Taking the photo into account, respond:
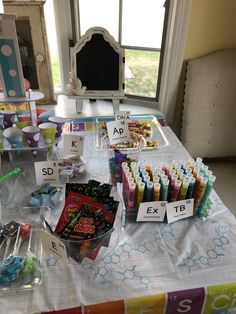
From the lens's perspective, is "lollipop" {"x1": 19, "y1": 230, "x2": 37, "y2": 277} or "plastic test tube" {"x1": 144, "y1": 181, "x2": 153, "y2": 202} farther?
"plastic test tube" {"x1": 144, "y1": 181, "x2": 153, "y2": 202}

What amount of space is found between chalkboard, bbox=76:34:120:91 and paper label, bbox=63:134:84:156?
58 centimetres

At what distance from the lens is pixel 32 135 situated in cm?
99

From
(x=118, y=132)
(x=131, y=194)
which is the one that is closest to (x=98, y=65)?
(x=118, y=132)

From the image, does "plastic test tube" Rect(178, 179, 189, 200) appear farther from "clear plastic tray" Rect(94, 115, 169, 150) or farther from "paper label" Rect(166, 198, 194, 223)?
"clear plastic tray" Rect(94, 115, 169, 150)

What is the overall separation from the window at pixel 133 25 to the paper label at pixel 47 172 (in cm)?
101

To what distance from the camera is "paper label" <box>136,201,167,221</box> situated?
81cm

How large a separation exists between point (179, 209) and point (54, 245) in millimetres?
385

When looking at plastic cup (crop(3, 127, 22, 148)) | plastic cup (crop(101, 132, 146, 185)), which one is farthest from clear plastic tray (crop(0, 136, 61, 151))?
plastic cup (crop(101, 132, 146, 185))

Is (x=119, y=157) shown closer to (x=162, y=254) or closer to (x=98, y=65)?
(x=162, y=254)

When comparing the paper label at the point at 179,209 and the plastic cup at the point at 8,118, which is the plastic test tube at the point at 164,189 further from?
the plastic cup at the point at 8,118

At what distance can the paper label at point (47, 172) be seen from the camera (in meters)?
0.92

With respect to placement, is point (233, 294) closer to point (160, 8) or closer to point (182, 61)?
point (182, 61)

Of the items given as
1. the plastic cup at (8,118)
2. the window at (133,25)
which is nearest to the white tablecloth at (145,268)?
the plastic cup at (8,118)

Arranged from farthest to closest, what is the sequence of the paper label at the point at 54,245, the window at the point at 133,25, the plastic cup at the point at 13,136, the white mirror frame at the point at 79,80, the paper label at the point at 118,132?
the window at the point at 133,25
the white mirror frame at the point at 79,80
the paper label at the point at 118,132
the plastic cup at the point at 13,136
the paper label at the point at 54,245
